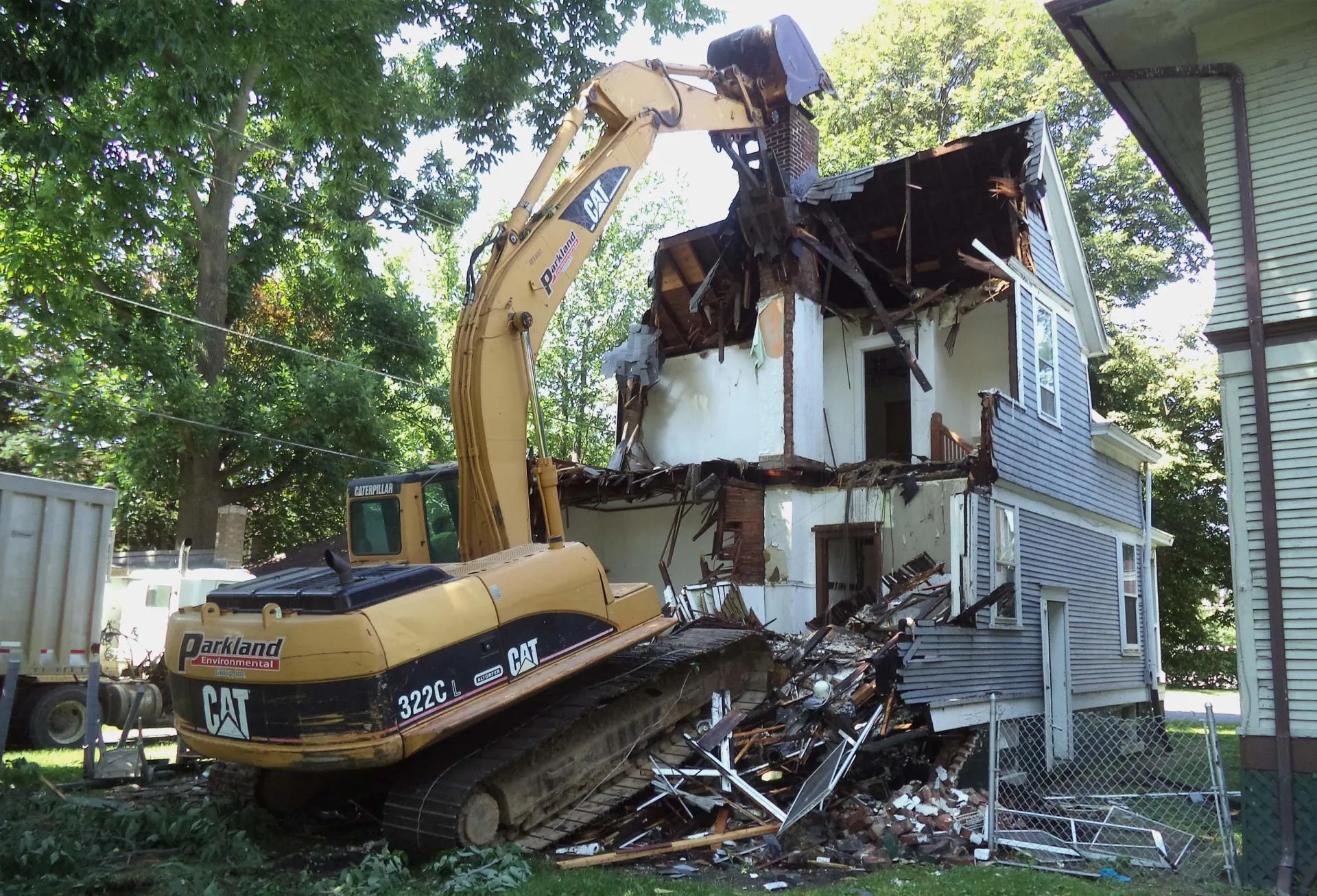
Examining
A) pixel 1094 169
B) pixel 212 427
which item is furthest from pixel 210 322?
pixel 1094 169

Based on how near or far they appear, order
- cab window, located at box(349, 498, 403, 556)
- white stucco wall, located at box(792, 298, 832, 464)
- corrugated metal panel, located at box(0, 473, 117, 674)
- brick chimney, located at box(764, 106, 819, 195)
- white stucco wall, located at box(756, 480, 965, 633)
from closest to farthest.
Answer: cab window, located at box(349, 498, 403, 556), corrugated metal panel, located at box(0, 473, 117, 674), white stucco wall, located at box(756, 480, 965, 633), white stucco wall, located at box(792, 298, 832, 464), brick chimney, located at box(764, 106, 819, 195)

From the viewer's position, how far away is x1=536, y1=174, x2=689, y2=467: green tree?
103 ft

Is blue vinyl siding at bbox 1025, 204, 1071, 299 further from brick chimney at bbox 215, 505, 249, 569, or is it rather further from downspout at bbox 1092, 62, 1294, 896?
brick chimney at bbox 215, 505, 249, 569

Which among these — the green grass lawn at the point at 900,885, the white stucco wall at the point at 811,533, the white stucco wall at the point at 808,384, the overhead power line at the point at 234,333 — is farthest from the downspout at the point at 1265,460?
the overhead power line at the point at 234,333

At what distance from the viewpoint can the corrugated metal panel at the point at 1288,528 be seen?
6629mm

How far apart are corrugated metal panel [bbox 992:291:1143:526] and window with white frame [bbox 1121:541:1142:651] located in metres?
0.65

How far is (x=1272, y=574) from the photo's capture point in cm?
677

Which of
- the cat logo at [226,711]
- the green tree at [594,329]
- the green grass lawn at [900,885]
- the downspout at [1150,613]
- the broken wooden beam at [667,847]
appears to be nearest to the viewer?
the green grass lawn at [900,885]

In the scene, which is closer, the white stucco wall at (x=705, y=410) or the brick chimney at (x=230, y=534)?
the white stucco wall at (x=705, y=410)

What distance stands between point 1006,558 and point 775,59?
7912mm

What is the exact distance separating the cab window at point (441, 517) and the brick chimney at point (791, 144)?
893 centimetres

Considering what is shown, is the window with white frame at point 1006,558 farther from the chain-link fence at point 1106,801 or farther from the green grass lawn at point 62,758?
the green grass lawn at point 62,758

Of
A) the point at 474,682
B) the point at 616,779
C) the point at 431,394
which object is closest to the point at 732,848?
the point at 616,779

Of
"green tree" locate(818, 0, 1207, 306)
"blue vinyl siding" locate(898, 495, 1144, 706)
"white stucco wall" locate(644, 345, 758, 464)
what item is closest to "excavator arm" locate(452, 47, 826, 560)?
"blue vinyl siding" locate(898, 495, 1144, 706)
